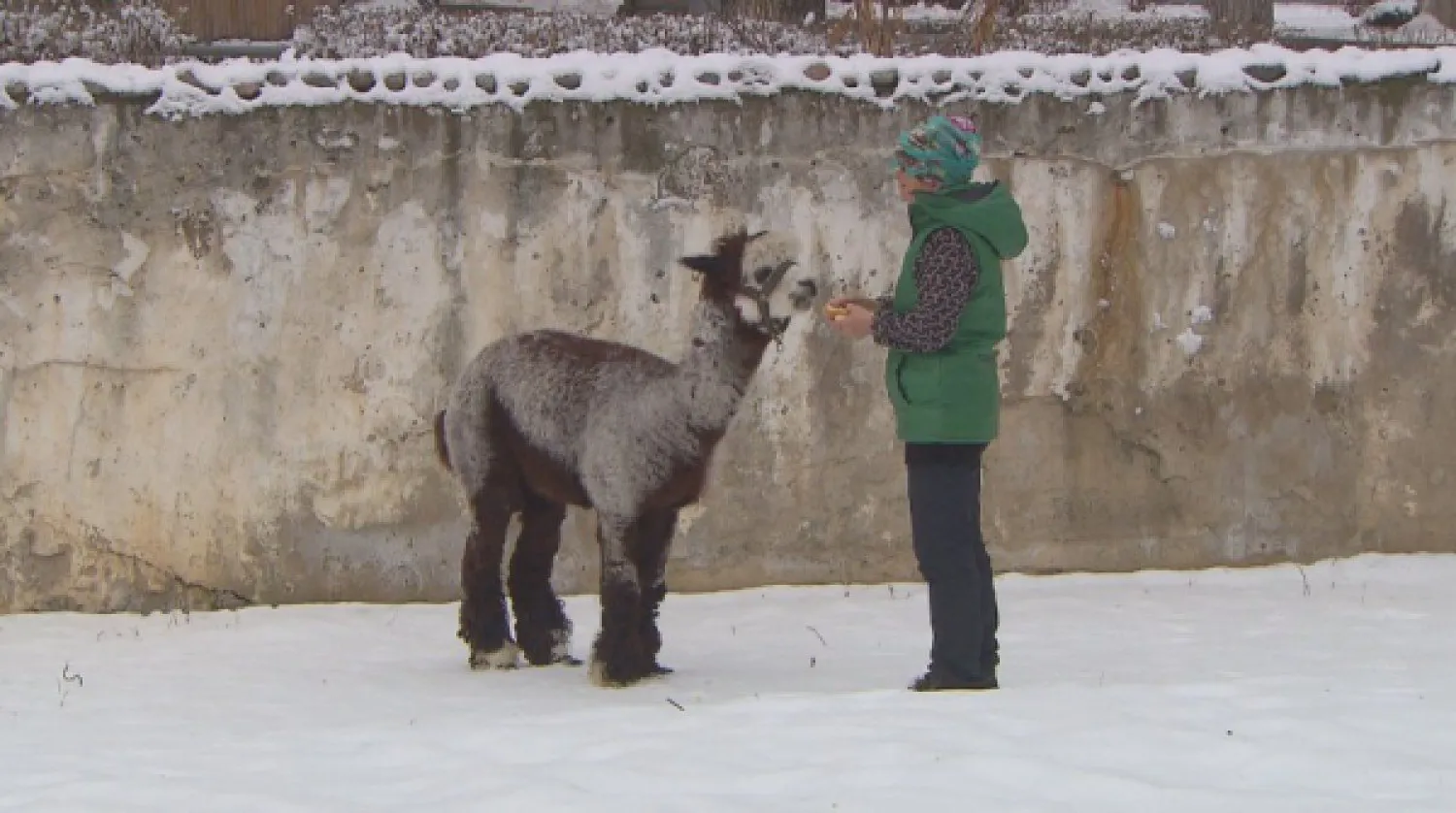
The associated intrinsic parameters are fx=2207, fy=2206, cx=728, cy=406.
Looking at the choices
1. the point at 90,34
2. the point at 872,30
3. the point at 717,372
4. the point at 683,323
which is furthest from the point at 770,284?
the point at 872,30

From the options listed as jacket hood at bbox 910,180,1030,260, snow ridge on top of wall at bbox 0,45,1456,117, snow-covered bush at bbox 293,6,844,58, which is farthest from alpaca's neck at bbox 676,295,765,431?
snow-covered bush at bbox 293,6,844,58

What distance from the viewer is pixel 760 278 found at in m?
6.96

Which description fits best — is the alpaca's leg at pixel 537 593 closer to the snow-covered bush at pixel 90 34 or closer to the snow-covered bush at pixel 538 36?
the snow-covered bush at pixel 90 34

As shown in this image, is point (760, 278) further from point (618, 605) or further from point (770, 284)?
point (618, 605)

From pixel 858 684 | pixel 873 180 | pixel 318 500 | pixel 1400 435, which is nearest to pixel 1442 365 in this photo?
pixel 1400 435

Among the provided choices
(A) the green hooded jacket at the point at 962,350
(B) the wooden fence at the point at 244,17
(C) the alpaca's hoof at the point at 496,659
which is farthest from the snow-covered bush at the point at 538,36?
(A) the green hooded jacket at the point at 962,350

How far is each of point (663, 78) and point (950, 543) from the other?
3.20m

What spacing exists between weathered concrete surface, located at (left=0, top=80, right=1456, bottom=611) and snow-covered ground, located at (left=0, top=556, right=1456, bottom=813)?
0.83 ft

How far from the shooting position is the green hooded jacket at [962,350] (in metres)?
6.44

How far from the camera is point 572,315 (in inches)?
355

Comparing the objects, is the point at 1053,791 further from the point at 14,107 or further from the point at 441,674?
the point at 14,107

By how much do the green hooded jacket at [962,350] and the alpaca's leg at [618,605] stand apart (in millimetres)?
1118

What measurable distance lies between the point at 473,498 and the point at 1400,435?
414cm

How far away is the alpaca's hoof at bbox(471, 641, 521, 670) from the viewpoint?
7.68 m
